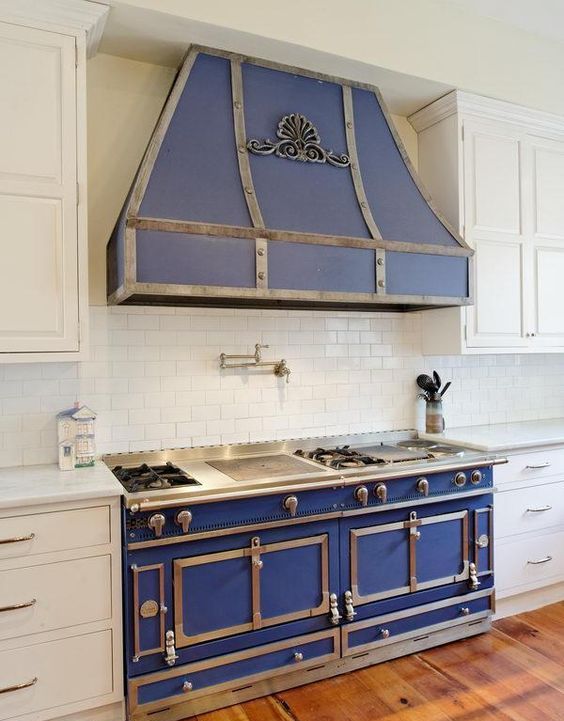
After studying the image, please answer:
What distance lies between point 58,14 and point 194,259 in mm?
1118

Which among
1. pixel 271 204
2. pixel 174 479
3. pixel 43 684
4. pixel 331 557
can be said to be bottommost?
pixel 43 684

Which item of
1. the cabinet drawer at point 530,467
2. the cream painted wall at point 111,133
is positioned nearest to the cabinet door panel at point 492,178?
the cabinet drawer at point 530,467

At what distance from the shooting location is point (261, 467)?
265 centimetres

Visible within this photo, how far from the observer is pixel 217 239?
237 cm

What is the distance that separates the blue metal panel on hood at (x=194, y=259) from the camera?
225cm

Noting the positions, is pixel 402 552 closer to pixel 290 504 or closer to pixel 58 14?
pixel 290 504

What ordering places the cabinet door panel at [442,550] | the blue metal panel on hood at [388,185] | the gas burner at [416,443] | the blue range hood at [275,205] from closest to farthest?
the blue range hood at [275,205] < the cabinet door panel at [442,550] < the blue metal panel on hood at [388,185] < the gas burner at [416,443]

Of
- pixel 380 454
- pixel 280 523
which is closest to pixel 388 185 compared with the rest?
pixel 380 454

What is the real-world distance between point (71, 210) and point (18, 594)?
1.48 meters

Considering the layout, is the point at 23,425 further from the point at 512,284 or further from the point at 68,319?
the point at 512,284

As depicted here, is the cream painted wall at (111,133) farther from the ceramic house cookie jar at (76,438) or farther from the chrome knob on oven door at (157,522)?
the chrome knob on oven door at (157,522)

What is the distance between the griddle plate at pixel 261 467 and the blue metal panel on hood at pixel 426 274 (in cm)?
96

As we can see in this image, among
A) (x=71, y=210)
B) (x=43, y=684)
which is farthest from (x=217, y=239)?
(x=43, y=684)

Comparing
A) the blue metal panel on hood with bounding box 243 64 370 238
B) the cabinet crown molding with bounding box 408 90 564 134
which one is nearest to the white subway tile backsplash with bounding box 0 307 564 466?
the blue metal panel on hood with bounding box 243 64 370 238
